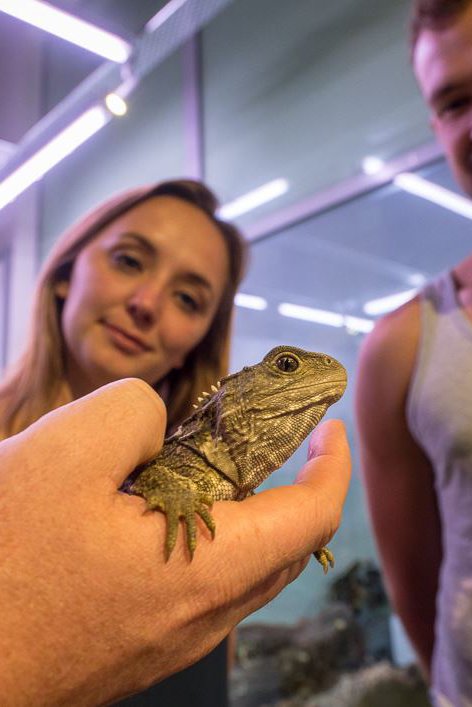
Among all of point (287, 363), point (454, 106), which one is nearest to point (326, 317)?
point (287, 363)

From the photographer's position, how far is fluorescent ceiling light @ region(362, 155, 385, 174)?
260 centimetres

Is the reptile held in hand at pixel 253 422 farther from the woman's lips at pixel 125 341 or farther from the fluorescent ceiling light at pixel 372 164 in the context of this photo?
the fluorescent ceiling light at pixel 372 164

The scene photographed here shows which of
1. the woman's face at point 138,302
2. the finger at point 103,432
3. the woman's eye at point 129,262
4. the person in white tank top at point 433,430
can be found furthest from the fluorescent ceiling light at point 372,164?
the finger at point 103,432

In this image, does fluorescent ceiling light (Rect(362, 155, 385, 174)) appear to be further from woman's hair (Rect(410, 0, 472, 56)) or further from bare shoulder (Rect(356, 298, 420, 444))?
bare shoulder (Rect(356, 298, 420, 444))

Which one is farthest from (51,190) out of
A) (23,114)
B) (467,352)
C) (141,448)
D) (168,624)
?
(168,624)

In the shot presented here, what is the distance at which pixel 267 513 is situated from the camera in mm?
730

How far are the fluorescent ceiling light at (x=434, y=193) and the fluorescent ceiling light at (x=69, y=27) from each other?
3.91 ft

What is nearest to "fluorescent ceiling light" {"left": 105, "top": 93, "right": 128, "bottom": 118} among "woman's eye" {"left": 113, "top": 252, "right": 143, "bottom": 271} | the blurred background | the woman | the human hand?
the blurred background

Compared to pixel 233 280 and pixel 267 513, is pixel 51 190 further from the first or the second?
pixel 267 513

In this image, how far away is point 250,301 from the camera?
127 centimetres

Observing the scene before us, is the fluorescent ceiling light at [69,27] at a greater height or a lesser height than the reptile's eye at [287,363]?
greater

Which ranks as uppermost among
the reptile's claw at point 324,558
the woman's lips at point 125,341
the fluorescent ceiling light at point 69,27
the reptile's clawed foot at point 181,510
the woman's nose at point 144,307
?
the fluorescent ceiling light at point 69,27

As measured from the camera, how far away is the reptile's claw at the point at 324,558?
910 millimetres

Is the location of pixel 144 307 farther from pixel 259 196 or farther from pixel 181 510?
pixel 259 196
